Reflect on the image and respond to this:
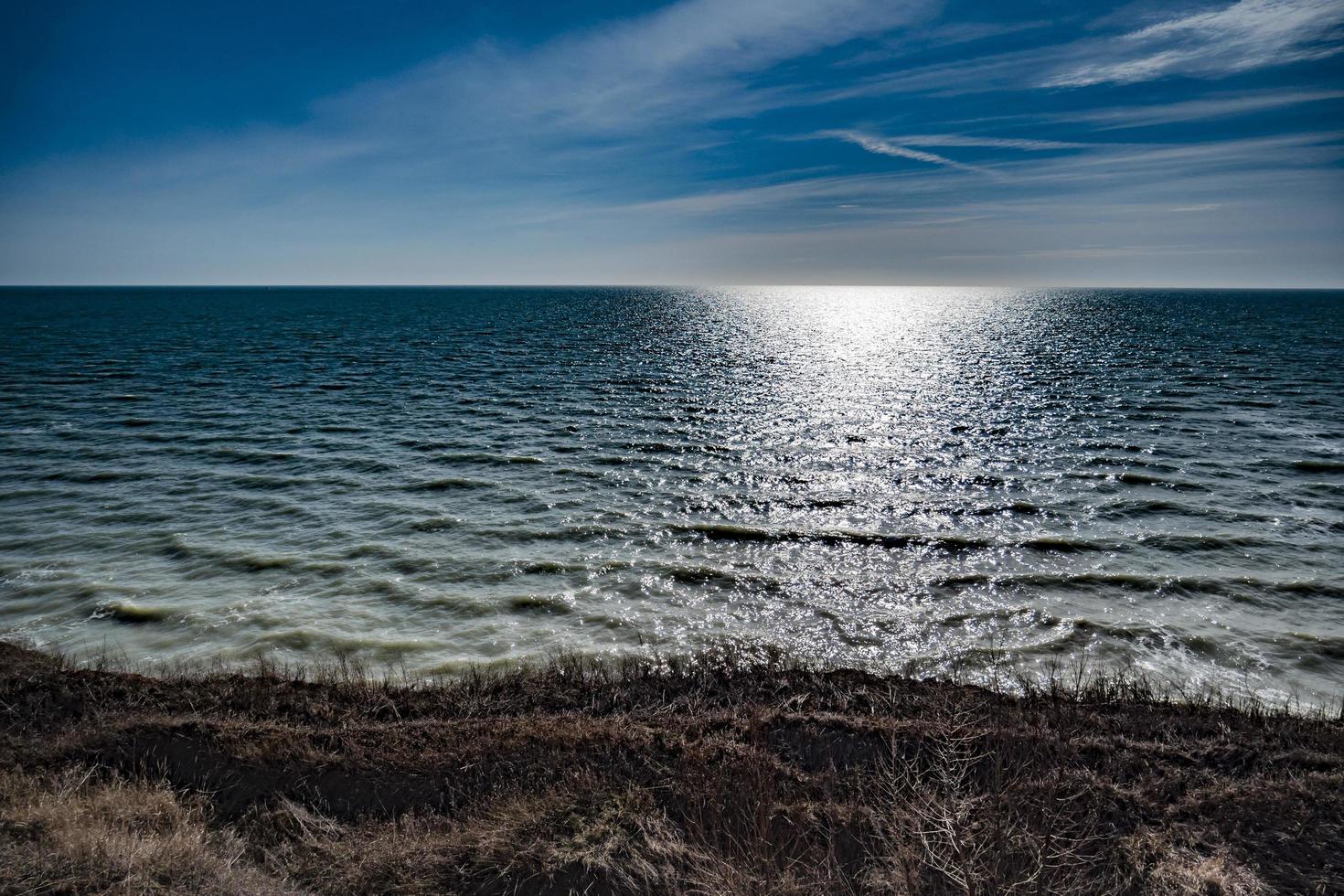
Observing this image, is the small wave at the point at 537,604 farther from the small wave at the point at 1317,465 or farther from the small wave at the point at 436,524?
the small wave at the point at 1317,465

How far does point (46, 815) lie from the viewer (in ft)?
18.5

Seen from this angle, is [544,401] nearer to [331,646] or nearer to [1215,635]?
[331,646]

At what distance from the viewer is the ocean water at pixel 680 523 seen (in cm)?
1098

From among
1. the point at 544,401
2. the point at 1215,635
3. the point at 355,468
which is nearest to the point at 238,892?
the point at 1215,635

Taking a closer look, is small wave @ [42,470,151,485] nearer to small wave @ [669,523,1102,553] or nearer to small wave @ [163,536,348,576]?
small wave @ [163,536,348,576]

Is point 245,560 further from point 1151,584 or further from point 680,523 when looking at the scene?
point 1151,584

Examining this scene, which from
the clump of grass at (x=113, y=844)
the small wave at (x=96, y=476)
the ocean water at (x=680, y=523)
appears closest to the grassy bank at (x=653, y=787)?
the clump of grass at (x=113, y=844)

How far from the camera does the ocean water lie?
10984mm

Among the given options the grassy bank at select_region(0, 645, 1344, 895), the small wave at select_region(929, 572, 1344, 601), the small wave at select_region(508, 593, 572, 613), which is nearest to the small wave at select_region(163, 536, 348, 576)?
the small wave at select_region(508, 593, 572, 613)

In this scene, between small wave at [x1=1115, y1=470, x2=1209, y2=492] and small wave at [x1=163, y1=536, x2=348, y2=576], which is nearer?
small wave at [x1=163, y1=536, x2=348, y2=576]

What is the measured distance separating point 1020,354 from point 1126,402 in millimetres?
28138

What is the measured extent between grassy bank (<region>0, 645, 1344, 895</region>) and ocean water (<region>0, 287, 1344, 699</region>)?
206 centimetres

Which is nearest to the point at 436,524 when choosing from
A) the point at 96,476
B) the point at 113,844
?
the point at 113,844

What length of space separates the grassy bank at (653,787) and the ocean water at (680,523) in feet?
6.76
